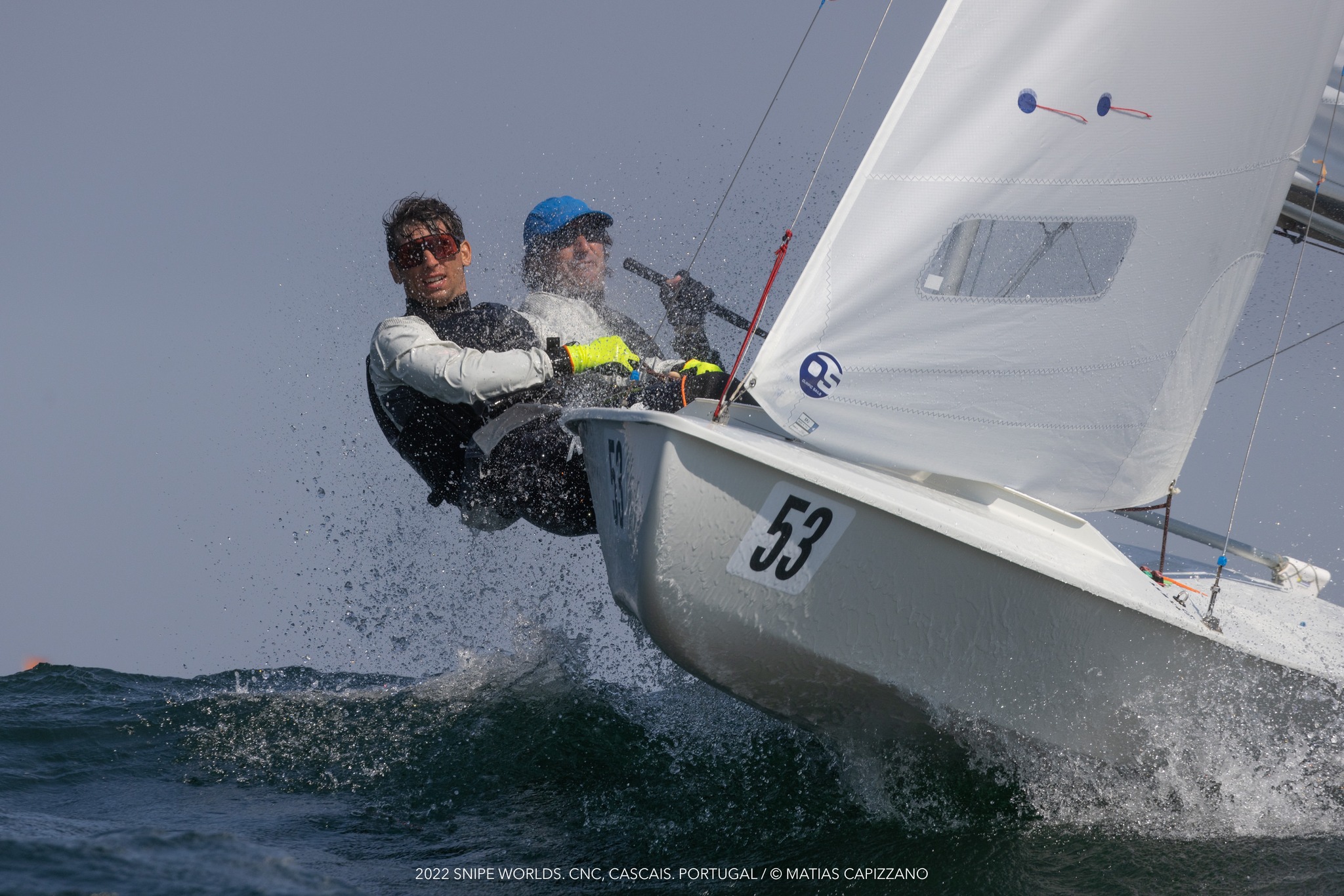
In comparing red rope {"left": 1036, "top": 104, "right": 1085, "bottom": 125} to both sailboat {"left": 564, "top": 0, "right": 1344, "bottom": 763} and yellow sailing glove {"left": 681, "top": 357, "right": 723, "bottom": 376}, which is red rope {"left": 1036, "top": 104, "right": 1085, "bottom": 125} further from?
Result: yellow sailing glove {"left": 681, "top": 357, "right": 723, "bottom": 376}

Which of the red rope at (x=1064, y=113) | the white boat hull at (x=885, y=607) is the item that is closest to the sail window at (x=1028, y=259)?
the red rope at (x=1064, y=113)

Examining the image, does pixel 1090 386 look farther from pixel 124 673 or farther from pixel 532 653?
pixel 124 673

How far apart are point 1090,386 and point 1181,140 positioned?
0.83m

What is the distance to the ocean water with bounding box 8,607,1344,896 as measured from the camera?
2660mm

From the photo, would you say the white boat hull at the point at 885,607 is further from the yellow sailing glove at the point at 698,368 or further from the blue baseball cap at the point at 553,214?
the blue baseball cap at the point at 553,214

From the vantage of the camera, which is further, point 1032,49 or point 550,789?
point 550,789

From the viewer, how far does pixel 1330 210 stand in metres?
5.16

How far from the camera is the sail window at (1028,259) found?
2.96 meters

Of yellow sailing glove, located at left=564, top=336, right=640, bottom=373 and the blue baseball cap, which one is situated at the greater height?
the blue baseball cap

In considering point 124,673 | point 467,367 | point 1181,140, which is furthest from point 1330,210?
point 124,673

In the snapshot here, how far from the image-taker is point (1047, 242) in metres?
3.09

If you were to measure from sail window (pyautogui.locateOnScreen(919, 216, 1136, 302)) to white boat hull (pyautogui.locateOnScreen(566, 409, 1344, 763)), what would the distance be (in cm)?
61

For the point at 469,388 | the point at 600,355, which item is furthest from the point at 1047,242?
the point at 469,388

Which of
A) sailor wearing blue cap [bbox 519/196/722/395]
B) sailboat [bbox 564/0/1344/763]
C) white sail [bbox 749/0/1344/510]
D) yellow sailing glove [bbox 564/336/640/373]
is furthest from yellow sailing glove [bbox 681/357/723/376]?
white sail [bbox 749/0/1344/510]
